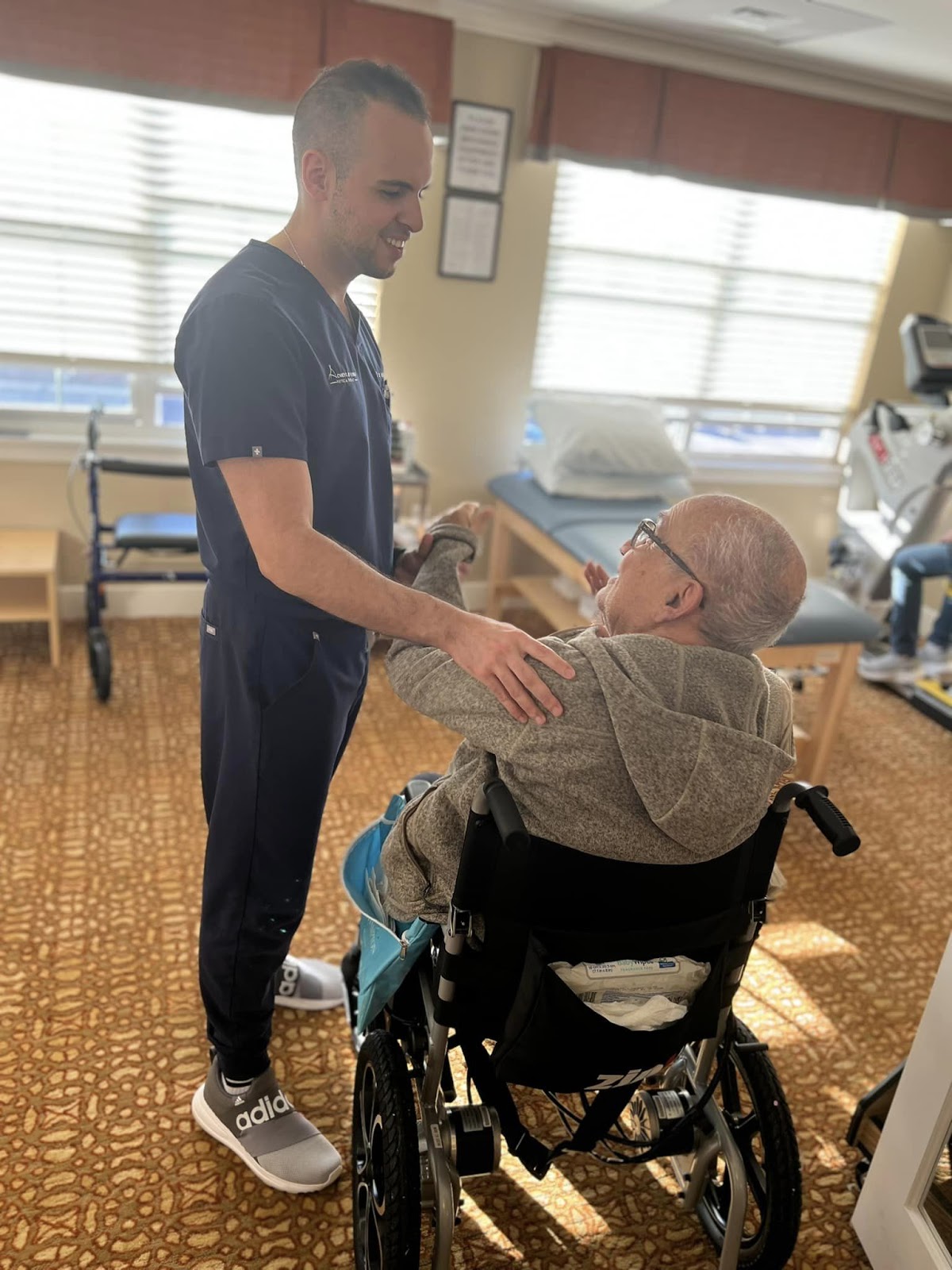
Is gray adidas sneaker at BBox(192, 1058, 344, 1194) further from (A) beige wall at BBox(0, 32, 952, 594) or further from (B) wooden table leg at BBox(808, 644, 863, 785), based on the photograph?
(A) beige wall at BBox(0, 32, 952, 594)

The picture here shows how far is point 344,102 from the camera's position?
1.18 m

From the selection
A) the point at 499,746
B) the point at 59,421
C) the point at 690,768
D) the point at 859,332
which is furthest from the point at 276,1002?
the point at 859,332

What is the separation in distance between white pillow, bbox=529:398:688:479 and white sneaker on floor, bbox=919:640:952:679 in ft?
4.30

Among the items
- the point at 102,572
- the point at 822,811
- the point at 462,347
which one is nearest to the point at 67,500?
the point at 102,572

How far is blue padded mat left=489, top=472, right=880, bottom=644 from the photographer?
9.04ft

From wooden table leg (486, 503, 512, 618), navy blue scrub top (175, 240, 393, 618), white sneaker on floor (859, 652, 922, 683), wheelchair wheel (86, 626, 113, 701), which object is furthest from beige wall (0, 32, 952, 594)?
navy blue scrub top (175, 240, 393, 618)

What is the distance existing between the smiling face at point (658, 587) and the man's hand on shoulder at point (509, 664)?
0.14 meters

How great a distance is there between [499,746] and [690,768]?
214mm

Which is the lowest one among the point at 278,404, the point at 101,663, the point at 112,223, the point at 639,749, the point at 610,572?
the point at 101,663

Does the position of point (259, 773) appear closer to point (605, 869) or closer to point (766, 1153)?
point (605, 869)

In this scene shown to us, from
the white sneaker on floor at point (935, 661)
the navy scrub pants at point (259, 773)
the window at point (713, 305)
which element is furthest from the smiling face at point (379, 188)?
Answer: the white sneaker on floor at point (935, 661)

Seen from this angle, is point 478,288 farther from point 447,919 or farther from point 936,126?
point 447,919

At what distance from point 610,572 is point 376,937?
1.78m

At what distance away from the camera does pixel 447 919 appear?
3.88ft
